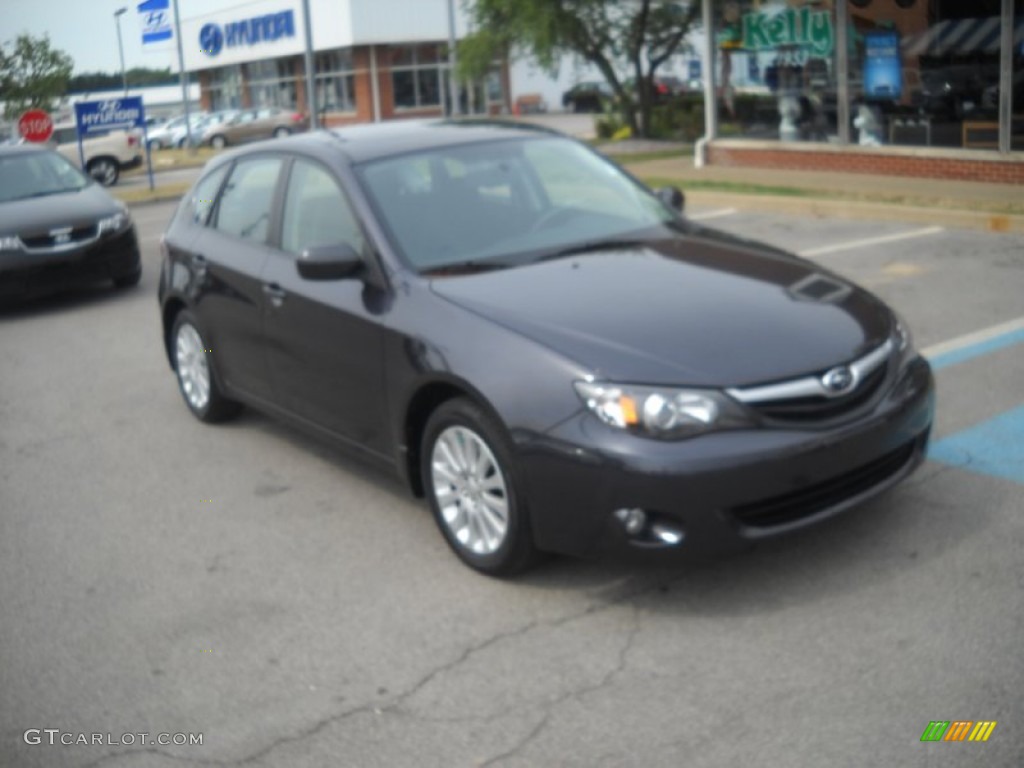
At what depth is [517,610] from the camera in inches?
187

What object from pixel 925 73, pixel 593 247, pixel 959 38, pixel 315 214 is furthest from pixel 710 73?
pixel 593 247

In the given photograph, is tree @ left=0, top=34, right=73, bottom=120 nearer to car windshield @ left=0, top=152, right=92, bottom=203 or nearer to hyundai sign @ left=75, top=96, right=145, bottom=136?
hyundai sign @ left=75, top=96, right=145, bottom=136

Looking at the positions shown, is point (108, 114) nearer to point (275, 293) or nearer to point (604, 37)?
point (604, 37)

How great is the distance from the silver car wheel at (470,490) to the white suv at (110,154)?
26.3 meters

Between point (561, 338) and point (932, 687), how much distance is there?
172 centimetres

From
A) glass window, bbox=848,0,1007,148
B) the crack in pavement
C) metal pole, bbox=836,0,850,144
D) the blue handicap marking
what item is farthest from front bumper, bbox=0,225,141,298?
glass window, bbox=848,0,1007,148

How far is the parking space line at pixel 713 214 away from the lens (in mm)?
14820

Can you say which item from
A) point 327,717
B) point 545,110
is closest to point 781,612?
point 327,717

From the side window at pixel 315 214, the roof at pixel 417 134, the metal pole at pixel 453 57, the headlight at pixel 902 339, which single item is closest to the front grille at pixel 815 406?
the headlight at pixel 902 339

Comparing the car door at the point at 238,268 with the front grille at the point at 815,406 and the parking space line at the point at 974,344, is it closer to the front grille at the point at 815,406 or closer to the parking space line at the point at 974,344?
the front grille at the point at 815,406

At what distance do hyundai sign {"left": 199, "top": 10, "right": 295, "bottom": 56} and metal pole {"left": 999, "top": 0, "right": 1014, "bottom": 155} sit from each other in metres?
44.6

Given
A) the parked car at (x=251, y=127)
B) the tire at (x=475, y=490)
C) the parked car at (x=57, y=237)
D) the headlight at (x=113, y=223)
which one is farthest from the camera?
the parked car at (x=251, y=127)

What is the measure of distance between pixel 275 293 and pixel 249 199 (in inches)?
33.1

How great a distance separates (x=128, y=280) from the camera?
43.1 ft
